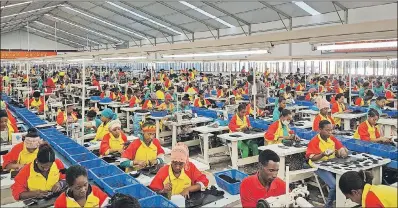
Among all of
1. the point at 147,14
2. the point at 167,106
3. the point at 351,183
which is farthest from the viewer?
the point at 147,14

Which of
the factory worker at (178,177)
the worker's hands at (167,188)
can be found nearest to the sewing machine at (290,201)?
the factory worker at (178,177)

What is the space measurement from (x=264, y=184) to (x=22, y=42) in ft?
139

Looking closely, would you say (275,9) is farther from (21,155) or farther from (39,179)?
(39,179)

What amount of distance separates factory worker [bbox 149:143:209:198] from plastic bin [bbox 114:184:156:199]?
0.32 ft

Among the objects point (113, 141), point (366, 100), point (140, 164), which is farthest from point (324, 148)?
point (366, 100)

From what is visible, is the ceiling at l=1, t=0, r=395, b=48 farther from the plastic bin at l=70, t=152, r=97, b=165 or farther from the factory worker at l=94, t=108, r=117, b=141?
the plastic bin at l=70, t=152, r=97, b=165

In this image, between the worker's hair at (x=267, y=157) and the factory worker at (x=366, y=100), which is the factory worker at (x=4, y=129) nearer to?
the worker's hair at (x=267, y=157)

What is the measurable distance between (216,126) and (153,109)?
10.4ft

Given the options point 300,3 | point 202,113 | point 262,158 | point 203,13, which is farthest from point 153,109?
point 203,13

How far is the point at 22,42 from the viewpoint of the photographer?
40219 mm

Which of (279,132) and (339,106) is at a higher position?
(339,106)

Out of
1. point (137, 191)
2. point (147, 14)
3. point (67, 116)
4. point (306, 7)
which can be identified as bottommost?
point (137, 191)

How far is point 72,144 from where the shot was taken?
6.20m

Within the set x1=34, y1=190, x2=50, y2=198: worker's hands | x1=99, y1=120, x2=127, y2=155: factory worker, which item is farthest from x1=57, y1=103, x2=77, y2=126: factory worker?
x1=34, y1=190, x2=50, y2=198: worker's hands
